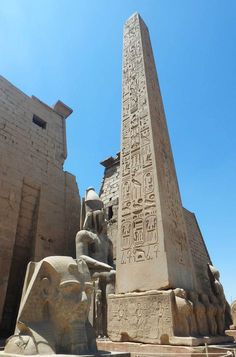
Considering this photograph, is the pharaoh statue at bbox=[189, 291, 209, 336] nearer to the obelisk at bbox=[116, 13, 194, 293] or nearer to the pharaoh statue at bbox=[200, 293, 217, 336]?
the pharaoh statue at bbox=[200, 293, 217, 336]

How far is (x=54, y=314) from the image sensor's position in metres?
2.55

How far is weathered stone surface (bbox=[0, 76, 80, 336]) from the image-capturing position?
6.93 m

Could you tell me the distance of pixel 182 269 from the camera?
13.2ft

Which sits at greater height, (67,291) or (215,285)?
(215,285)

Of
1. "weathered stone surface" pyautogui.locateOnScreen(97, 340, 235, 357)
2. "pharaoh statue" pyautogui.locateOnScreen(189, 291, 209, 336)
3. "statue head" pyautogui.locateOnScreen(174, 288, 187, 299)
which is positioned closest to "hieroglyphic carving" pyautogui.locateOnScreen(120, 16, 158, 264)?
"statue head" pyautogui.locateOnScreen(174, 288, 187, 299)

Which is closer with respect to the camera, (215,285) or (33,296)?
(33,296)

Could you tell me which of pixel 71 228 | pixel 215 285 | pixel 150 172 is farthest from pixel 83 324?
pixel 71 228

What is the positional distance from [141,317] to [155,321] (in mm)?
212

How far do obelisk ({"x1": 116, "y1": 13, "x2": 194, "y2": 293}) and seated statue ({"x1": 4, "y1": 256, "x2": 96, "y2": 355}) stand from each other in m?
1.29

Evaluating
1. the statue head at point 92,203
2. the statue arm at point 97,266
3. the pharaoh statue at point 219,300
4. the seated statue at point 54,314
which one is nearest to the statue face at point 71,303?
the seated statue at point 54,314

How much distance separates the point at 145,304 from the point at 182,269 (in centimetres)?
72

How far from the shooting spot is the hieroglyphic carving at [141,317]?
133 inches

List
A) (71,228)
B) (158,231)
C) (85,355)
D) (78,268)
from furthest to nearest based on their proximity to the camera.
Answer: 1. (71,228)
2. (158,231)
3. (78,268)
4. (85,355)

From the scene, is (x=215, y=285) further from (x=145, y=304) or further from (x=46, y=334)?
(x=46, y=334)
